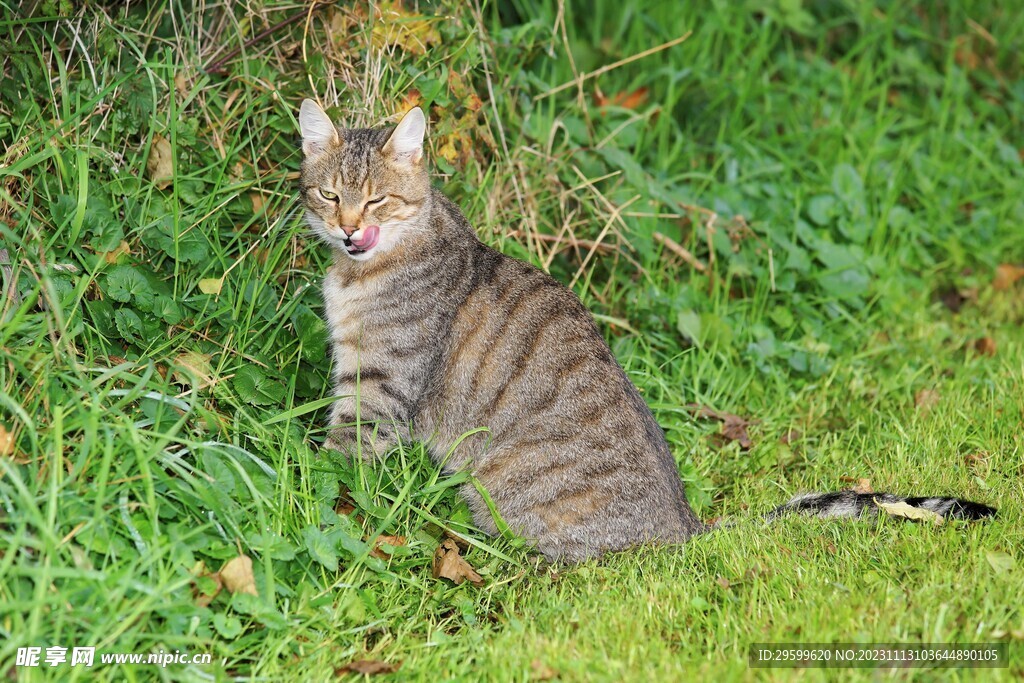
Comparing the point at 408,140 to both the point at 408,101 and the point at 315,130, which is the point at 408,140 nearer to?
the point at 315,130

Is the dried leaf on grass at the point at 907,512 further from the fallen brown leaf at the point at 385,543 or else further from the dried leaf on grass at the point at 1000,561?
the fallen brown leaf at the point at 385,543

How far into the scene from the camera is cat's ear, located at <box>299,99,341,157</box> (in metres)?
Result: 4.26

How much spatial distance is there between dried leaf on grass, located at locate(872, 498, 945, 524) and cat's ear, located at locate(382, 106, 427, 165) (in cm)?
237

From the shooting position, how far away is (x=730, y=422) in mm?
5043

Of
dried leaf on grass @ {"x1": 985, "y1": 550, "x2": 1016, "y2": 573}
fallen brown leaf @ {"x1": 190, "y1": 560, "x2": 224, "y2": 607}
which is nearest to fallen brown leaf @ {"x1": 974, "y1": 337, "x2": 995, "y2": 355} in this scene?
dried leaf on grass @ {"x1": 985, "y1": 550, "x2": 1016, "y2": 573}

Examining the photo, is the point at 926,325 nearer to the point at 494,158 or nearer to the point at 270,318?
the point at 494,158

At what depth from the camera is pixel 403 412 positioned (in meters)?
4.23

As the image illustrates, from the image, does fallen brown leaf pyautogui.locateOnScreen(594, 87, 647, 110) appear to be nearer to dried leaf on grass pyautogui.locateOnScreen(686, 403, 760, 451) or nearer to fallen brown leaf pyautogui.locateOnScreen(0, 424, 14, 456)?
dried leaf on grass pyautogui.locateOnScreen(686, 403, 760, 451)

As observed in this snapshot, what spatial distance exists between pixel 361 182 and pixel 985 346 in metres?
3.72

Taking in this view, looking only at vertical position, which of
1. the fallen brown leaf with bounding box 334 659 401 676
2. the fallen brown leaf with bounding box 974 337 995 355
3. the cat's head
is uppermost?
the cat's head

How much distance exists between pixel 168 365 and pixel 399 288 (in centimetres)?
99

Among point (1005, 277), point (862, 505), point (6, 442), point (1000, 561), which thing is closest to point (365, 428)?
point (6, 442)

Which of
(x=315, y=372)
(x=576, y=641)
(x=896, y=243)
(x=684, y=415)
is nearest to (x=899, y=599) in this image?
(x=576, y=641)

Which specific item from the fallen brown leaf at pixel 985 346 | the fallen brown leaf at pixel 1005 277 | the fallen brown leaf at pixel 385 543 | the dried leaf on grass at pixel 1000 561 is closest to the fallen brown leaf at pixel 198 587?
the fallen brown leaf at pixel 385 543
